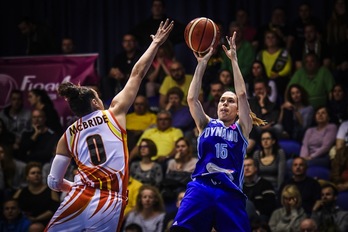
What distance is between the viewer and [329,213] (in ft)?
37.9

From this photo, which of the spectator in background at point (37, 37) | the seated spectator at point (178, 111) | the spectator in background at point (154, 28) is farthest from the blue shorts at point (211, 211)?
the spectator in background at point (37, 37)

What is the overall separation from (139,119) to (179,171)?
181 centimetres

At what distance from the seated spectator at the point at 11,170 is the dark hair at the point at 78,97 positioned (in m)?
5.50

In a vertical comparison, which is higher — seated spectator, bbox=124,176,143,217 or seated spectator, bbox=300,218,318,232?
seated spectator, bbox=124,176,143,217

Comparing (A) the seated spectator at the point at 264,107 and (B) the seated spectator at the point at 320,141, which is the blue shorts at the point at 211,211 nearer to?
(B) the seated spectator at the point at 320,141

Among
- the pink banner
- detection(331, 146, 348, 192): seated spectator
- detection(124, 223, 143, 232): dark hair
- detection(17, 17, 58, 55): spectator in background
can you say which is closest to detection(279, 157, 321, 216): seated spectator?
detection(331, 146, 348, 192): seated spectator

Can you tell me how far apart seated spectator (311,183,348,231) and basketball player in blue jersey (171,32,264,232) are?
3.01 m

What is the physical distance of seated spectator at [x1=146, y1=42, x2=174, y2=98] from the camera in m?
14.6

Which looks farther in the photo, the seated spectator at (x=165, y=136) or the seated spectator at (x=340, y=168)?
the seated spectator at (x=165, y=136)

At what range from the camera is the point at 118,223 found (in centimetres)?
789

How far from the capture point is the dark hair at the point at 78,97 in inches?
316

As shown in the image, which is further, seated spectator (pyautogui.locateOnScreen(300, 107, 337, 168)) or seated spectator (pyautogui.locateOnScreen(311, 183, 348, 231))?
seated spectator (pyautogui.locateOnScreen(300, 107, 337, 168))

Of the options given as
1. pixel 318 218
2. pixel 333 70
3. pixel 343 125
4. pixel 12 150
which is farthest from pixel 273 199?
pixel 12 150

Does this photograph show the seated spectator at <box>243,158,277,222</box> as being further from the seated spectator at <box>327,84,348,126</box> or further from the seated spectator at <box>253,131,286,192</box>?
the seated spectator at <box>327,84,348,126</box>
